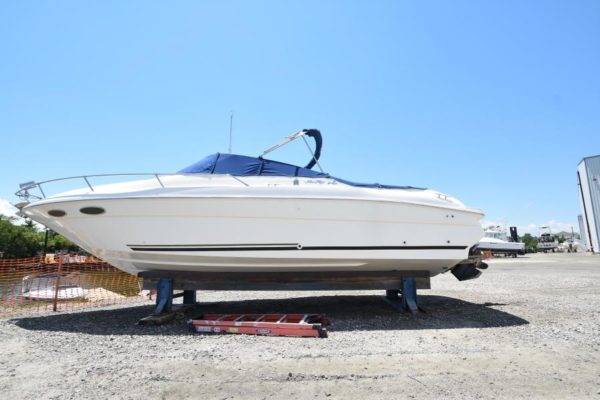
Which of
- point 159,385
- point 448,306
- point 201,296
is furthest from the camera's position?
point 201,296

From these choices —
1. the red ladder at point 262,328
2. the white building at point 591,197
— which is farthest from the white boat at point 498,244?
the red ladder at point 262,328

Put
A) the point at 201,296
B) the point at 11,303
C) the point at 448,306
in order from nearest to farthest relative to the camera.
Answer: the point at 448,306 → the point at 11,303 → the point at 201,296

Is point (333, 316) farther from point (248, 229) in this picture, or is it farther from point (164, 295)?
point (164, 295)

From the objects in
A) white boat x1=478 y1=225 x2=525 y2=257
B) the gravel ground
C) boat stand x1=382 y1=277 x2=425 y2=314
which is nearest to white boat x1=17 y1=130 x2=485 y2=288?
boat stand x1=382 y1=277 x2=425 y2=314

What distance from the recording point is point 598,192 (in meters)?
41.7

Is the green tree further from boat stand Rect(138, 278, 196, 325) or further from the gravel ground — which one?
the gravel ground

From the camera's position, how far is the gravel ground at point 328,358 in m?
2.61

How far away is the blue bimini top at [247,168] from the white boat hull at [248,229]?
52 centimetres

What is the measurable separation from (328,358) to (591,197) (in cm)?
5235

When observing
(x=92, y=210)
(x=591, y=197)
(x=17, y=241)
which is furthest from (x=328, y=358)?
Result: (x=591, y=197)

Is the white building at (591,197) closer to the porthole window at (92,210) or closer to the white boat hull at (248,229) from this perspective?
the white boat hull at (248,229)

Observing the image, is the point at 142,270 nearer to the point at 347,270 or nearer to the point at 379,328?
the point at 347,270

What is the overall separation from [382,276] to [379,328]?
37.8 inches

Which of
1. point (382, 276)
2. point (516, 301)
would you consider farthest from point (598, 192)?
point (382, 276)
